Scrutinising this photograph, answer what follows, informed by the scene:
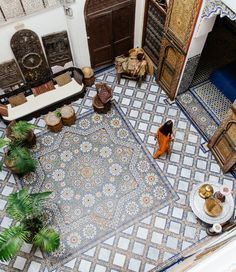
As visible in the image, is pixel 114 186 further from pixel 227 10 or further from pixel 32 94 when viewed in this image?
pixel 227 10

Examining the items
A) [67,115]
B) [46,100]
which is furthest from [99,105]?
[46,100]

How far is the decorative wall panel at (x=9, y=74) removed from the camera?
4.71 meters

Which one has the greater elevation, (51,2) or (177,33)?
(51,2)

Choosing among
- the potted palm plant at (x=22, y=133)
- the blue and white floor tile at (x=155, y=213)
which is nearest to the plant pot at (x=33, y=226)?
the blue and white floor tile at (x=155, y=213)

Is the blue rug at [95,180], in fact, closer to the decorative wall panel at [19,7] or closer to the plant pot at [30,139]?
the plant pot at [30,139]

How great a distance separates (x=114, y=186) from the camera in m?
4.59

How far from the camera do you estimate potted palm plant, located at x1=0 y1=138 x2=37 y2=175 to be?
4.17 metres

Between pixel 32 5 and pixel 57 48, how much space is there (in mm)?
883

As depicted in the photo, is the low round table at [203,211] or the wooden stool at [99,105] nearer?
the low round table at [203,211]

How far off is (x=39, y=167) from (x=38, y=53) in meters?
1.74

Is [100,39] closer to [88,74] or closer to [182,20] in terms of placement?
[88,74]

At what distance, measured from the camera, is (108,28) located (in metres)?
5.07

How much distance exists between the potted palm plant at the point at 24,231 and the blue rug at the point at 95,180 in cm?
40

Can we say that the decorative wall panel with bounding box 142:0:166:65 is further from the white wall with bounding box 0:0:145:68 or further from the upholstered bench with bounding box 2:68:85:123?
the upholstered bench with bounding box 2:68:85:123
